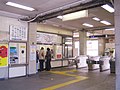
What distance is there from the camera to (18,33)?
8.72 meters

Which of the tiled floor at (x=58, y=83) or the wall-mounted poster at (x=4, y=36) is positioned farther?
the wall-mounted poster at (x=4, y=36)

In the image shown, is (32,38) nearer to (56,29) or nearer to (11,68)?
(11,68)

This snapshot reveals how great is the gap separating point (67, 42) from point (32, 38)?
16.5 feet

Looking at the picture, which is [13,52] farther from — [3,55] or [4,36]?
[4,36]

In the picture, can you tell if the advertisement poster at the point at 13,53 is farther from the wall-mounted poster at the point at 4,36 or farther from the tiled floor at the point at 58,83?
the tiled floor at the point at 58,83

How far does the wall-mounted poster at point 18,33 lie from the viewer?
8.41 metres

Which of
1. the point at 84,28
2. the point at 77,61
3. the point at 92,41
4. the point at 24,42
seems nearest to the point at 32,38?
the point at 24,42

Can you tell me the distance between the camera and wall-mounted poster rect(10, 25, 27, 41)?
8.41 m

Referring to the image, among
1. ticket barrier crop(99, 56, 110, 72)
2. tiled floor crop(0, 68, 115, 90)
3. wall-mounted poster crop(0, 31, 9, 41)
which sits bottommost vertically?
tiled floor crop(0, 68, 115, 90)

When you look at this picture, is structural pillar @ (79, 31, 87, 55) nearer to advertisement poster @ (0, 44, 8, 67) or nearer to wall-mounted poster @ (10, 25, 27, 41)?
wall-mounted poster @ (10, 25, 27, 41)

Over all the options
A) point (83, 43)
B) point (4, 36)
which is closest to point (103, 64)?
point (83, 43)

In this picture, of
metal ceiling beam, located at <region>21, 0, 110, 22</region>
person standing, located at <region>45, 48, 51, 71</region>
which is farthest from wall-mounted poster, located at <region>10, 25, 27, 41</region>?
person standing, located at <region>45, 48, 51, 71</region>

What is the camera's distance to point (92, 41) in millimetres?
20984

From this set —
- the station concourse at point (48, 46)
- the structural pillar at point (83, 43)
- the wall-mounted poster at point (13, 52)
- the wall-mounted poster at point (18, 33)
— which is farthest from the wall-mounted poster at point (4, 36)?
the structural pillar at point (83, 43)
